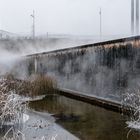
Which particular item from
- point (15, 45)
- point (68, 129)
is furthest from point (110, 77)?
point (15, 45)

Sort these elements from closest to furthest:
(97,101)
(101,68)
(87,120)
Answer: (87,120)
(97,101)
(101,68)

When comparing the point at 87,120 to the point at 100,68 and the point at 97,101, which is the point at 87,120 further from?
the point at 100,68

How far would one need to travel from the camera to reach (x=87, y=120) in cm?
881

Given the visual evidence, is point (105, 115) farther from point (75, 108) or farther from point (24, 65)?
point (24, 65)

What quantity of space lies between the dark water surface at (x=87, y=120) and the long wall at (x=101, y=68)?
3.30 ft

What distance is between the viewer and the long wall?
10711 mm

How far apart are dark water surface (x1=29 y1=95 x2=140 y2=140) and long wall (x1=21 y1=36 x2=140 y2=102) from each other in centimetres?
101

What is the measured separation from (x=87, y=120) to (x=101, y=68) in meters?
3.90

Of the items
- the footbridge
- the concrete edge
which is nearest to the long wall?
the footbridge

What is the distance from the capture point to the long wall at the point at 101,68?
35.1 ft

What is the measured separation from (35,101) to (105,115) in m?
3.09

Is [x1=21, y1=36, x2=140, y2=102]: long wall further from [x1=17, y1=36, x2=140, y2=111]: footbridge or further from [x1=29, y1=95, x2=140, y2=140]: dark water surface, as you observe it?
[x1=29, y1=95, x2=140, y2=140]: dark water surface

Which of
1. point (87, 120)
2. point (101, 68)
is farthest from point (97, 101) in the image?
point (87, 120)

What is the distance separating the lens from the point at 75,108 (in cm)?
1061
